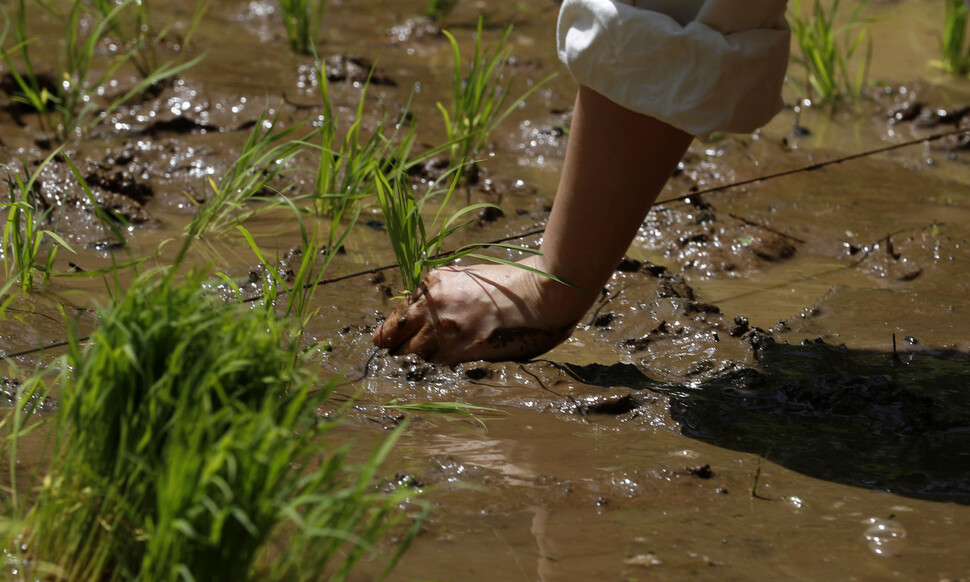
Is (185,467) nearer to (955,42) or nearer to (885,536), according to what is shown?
(885,536)

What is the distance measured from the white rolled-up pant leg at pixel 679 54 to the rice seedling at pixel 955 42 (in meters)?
3.07

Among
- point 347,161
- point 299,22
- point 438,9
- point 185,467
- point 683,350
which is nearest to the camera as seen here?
point 185,467

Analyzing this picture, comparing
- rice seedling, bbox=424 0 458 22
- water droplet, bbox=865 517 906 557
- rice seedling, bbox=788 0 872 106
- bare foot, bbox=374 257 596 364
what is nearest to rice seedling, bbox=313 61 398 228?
bare foot, bbox=374 257 596 364

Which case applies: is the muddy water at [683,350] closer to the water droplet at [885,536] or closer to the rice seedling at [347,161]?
the water droplet at [885,536]

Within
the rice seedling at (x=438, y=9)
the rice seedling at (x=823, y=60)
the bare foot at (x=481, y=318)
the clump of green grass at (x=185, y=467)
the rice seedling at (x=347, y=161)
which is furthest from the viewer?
the rice seedling at (x=438, y=9)

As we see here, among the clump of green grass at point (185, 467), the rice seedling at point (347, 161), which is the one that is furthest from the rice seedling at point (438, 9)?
the clump of green grass at point (185, 467)

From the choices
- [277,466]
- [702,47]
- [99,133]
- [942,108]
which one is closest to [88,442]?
[277,466]

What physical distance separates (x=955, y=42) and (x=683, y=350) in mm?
2980

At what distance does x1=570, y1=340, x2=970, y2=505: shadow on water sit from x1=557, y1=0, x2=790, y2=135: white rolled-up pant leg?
560 millimetres

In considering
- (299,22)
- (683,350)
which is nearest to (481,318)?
(683,350)

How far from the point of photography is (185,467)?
1.14 m

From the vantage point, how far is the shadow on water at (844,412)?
69.1 inches

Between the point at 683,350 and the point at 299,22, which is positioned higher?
the point at 299,22

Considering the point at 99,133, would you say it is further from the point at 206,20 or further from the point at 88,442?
the point at 88,442
